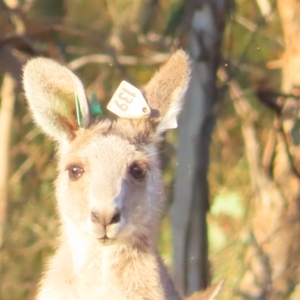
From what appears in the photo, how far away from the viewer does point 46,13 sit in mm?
6805

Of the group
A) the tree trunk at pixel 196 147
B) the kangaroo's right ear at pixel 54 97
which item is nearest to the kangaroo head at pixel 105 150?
the kangaroo's right ear at pixel 54 97

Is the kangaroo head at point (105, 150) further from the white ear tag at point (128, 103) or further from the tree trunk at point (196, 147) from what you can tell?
the tree trunk at point (196, 147)

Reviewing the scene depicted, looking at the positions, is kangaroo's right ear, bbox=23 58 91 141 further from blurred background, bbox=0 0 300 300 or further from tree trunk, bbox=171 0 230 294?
tree trunk, bbox=171 0 230 294

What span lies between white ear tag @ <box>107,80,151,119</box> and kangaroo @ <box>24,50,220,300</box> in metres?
0.10

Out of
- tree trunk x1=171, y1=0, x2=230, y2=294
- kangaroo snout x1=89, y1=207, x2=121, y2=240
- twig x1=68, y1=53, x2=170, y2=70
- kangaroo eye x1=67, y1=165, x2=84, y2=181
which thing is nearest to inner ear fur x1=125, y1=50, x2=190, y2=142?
kangaroo eye x1=67, y1=165, x2=84, y2=181

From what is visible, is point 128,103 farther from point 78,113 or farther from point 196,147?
point 196,147

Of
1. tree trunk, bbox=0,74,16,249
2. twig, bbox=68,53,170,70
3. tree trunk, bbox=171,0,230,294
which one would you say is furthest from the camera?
twig, bbox=68,53,170,70

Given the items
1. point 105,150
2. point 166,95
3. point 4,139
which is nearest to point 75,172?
point 105,150

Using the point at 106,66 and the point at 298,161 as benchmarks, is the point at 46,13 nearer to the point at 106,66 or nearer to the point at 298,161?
the point at 106,66

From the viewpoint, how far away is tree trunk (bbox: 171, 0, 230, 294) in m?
4.39

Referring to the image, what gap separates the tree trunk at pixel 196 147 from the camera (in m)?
Result: 4.39

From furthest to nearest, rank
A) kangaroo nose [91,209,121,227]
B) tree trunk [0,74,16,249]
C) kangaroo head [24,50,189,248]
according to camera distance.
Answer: tree trunk [0,74,16,249], kangaroo head [24,50,189,248], kangaroo nose [91,209,121,227]

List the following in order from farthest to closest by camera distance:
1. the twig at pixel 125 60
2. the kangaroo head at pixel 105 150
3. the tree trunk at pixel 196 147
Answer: the twig at pixel 125 60 → the tree trunk at pixel 196 147 → the kangaroo head at pixel 105 150

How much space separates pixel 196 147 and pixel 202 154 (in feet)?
0.17
